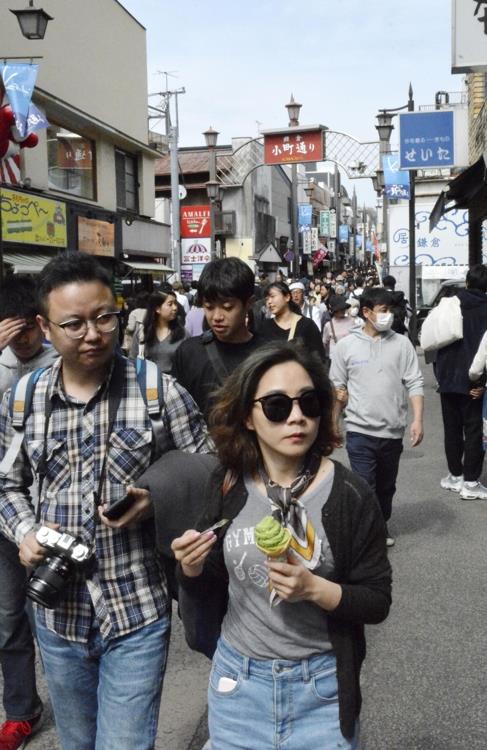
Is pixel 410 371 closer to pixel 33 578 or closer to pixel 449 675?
pixel 449 675

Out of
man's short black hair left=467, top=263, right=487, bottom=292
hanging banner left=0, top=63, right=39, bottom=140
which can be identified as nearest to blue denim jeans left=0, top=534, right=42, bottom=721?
man's short black hair left=467, top=263, right=487, bottom=292

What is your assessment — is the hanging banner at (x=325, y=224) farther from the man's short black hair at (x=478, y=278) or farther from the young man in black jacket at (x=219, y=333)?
the young man in black jacket at (x=219, y=333)

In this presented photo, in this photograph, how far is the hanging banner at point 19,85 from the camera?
11.8m

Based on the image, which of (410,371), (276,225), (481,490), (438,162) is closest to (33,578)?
(410,371)

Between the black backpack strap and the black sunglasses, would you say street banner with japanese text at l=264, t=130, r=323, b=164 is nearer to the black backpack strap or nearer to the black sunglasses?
the black backpack strap

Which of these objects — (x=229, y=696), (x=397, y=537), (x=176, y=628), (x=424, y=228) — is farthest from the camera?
(x=424, y=228)

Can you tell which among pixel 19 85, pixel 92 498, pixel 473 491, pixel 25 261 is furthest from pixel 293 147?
pixel 92 498

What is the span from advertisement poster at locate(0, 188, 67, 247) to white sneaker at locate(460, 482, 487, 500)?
33.9 ft

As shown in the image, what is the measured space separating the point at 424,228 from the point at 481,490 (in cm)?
1803

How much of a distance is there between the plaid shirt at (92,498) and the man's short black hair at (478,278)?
5.74 m

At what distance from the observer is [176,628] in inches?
192

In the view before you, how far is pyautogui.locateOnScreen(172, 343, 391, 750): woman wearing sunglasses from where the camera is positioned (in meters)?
2.05

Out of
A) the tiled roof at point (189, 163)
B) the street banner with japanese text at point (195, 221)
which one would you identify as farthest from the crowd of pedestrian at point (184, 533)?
the tiled roof at point (189, 163)

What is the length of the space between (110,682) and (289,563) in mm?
770
